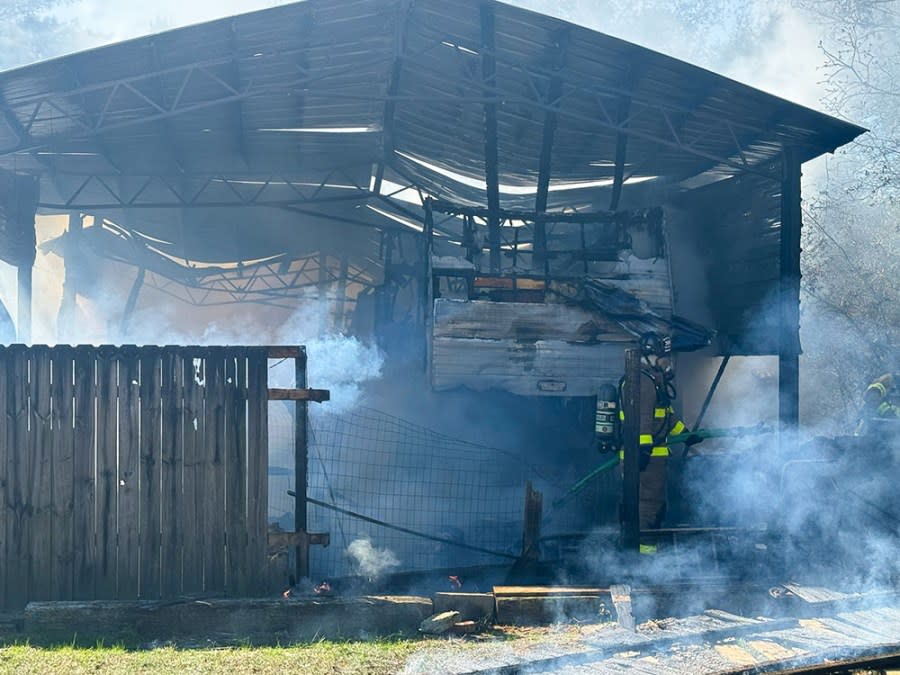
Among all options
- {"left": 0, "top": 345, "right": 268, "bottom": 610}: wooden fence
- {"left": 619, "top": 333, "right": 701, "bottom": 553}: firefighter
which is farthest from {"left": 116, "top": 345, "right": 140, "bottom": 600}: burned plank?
{"left": 619, "top": 333, "right": 701, "bottom": 553}: firefighter

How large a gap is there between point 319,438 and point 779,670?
29.0 feet

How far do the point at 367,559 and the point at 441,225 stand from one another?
12.0 m

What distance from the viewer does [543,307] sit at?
41.3ft

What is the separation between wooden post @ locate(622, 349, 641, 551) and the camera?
27.1ft

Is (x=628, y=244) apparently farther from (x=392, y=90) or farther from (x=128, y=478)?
(x=128, y=478)

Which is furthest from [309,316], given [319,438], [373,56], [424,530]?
[424,530]

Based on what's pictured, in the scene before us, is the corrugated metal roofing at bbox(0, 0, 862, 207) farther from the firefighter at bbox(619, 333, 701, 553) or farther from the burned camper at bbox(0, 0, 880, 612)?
the firefighter at bbox(619, 333, 701, 553)

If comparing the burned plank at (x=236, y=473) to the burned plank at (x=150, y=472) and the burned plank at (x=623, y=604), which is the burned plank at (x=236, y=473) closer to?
the burned plank at (x=150, y=472)

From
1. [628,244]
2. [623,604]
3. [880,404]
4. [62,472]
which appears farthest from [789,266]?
[62,472]

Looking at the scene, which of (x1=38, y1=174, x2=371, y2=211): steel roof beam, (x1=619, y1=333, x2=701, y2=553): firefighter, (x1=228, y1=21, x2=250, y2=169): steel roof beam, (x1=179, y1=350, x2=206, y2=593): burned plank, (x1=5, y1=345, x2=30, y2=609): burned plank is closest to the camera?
(x1=5, y1=345, x2=30, y2=609): burned plank

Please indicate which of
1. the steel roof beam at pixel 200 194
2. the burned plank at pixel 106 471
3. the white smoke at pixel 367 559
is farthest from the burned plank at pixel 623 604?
the steel roof beam at pixel 200 194

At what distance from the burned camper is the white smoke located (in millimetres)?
34

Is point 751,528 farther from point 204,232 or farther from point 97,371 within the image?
point 204,232

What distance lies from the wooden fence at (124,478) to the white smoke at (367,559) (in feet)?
5.92
